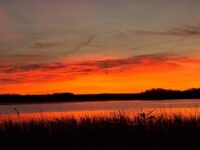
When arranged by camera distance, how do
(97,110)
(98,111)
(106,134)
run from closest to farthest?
(106,134) → (98,111) → (97,110)

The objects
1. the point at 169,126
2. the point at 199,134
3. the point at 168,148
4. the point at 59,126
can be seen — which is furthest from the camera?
the point at 59,126

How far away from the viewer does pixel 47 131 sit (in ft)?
46.9

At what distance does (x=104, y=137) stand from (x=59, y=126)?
7.41 ft

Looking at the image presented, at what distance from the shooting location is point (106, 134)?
13.3 meters

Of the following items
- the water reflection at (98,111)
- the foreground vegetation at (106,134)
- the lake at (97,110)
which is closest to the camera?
the foreground vegetation at (106,134)

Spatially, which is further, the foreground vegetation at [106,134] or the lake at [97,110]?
the lake at [97,110]

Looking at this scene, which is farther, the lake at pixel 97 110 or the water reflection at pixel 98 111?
the lake at pixel 97 110

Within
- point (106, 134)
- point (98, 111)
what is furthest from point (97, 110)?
point (106, 134)

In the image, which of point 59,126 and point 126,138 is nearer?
point 126,138

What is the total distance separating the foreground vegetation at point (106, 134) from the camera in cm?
1211

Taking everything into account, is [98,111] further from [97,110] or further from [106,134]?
[106,134]

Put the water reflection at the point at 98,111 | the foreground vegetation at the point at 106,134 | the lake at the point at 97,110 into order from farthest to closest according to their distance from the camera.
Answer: the lake at the point at 97,110, the water reflection at the point at 98,111, the foreground vegetation at the point at 106,134

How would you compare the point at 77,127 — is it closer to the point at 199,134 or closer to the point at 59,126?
the point at 59,126

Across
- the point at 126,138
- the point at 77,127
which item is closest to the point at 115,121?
the point at 77,127
